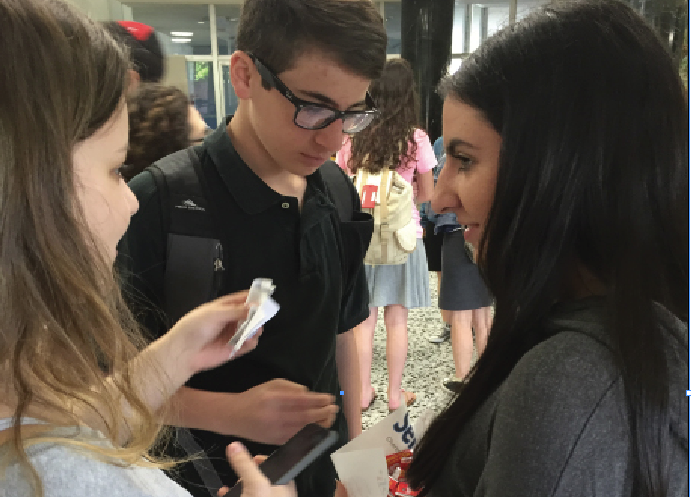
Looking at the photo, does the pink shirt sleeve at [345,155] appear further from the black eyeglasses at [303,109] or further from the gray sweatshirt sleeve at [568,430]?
the gray sweatshirt sleeve at [568,430]

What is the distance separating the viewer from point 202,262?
888 millimetres

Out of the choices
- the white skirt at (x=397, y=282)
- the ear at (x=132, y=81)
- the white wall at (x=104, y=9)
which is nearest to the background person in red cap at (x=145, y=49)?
the white wall at (x=104, y=9)

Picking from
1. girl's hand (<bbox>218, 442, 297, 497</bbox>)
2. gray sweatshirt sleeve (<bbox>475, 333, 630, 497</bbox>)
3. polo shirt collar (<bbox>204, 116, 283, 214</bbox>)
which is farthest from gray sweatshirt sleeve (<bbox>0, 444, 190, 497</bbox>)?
polo shirt collar (<bbox>204, 116, 283, 214</bbox>)

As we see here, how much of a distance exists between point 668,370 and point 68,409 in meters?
0.60

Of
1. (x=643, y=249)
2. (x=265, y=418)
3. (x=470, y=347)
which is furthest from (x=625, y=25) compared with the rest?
(x=470, y=347)

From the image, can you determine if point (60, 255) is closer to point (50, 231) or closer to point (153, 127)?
point (50, 231)

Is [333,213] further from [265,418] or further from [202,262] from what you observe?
[265,418]

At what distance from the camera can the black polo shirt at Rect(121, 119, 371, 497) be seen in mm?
894

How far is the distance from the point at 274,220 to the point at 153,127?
466 millimetres

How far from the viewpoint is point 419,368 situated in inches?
120

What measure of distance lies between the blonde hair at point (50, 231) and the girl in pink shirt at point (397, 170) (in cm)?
193

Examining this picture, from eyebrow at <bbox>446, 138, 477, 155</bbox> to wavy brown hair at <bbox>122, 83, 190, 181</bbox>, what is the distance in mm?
744

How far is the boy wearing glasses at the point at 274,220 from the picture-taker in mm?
897

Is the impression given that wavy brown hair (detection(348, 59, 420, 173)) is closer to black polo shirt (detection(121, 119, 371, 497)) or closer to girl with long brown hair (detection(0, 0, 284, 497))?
black polo shirt (detection(121, 119, 371, 497))
